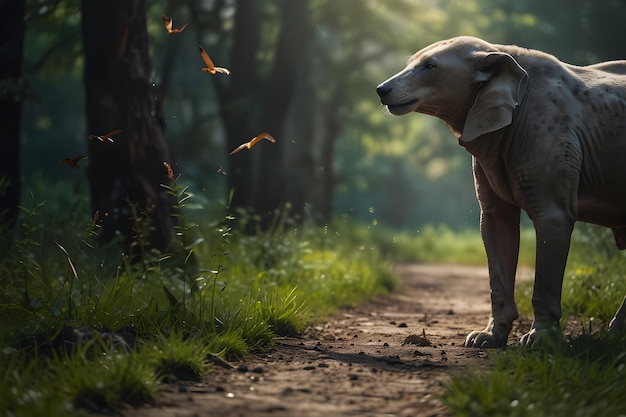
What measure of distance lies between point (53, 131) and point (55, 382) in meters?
33.6

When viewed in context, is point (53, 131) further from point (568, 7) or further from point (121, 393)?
point (121, 393)

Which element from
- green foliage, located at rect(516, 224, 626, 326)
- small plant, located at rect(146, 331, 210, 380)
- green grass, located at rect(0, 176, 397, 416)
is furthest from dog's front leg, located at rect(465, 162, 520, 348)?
small plant, located at rect(146, 331, 210, 380)

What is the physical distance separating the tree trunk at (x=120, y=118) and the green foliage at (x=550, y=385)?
4976mm

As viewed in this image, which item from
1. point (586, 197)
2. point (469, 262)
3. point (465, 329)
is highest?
point (586, 197)

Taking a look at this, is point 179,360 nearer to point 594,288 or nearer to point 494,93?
point 494,93

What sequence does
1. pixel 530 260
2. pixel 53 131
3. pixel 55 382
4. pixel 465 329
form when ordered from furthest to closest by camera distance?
pixel 53 131 < pixel 530 260 < pixel 465 329 < pixel 55 382

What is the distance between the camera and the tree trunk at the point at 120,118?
28.1 ft

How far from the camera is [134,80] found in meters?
8.63

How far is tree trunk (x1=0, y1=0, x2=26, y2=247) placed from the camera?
880cm

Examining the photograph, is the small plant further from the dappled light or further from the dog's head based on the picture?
the dog's head

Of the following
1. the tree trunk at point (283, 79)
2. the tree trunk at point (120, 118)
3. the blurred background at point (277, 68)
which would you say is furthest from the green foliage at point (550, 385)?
the tree trunk at point (283, 79)

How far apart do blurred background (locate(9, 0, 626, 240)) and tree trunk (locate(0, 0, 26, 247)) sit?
23cm

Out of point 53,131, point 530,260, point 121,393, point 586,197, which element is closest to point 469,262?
point 530,260

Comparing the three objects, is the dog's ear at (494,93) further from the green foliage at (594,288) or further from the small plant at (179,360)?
the small plant at (179,360)
